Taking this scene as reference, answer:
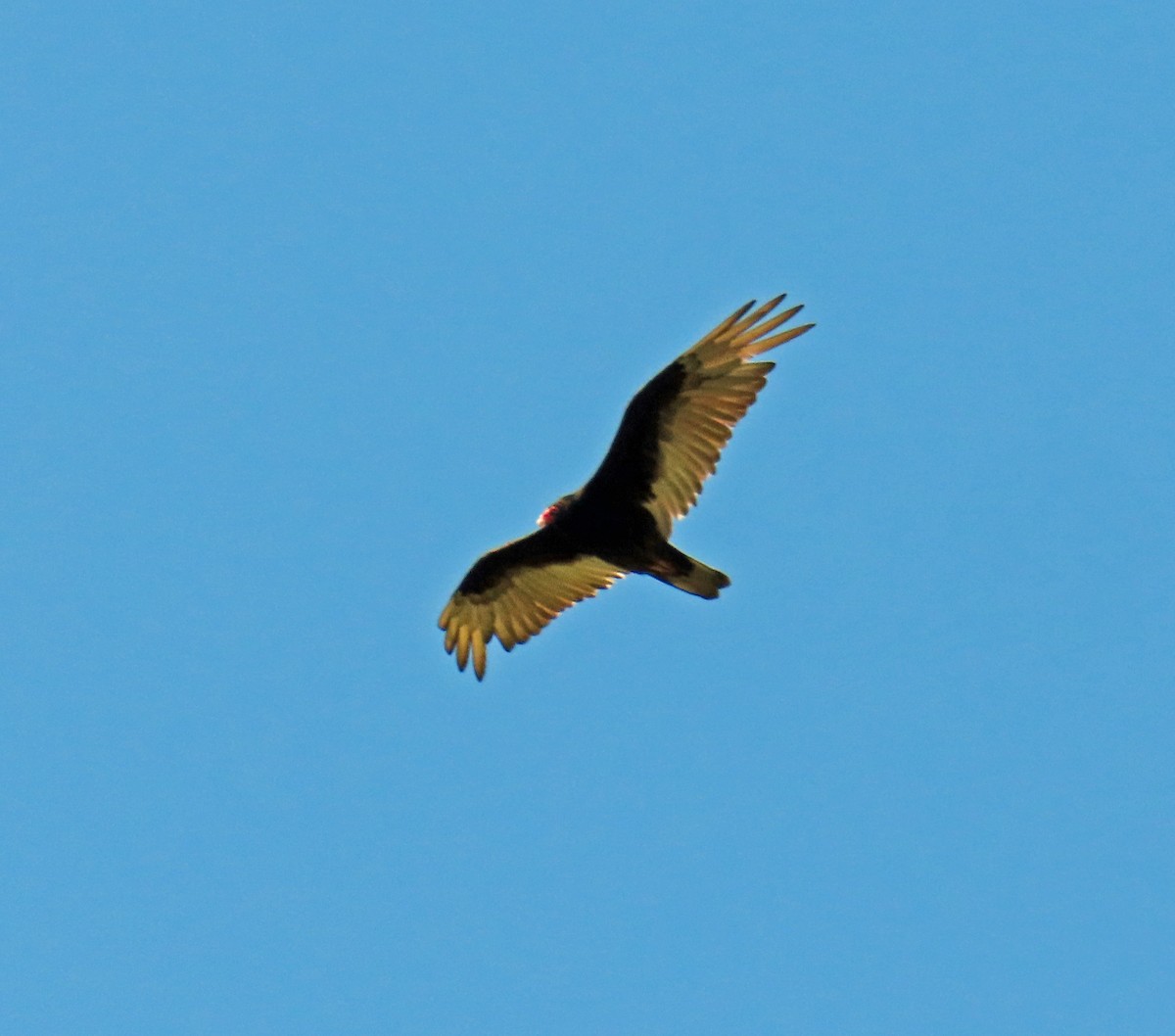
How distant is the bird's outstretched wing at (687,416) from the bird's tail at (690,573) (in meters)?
0.16

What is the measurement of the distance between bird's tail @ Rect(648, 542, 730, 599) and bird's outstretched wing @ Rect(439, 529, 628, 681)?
2.14ft

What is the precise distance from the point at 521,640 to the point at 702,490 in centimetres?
179

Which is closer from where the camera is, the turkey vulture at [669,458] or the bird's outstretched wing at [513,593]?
the turkey vulture at [669,458]

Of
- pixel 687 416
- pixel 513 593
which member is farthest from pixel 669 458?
pixel 513 593

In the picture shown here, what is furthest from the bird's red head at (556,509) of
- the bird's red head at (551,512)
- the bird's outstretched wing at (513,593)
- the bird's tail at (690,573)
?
the bird's tail at (690,573)

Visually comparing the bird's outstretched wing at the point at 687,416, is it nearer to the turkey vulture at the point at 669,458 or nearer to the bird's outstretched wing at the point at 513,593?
the turkey vulture at the point at 669,458

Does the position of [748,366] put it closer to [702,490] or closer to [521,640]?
[702,490]

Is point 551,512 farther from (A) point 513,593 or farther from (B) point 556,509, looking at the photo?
(A) point 513,593

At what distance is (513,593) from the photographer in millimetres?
13586

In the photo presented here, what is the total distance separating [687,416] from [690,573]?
98 cm

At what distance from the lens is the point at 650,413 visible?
1259 centimetres

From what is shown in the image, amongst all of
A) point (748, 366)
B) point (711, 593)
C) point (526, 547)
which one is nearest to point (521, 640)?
point (526, 547)

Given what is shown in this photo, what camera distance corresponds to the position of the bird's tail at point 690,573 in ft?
41.3

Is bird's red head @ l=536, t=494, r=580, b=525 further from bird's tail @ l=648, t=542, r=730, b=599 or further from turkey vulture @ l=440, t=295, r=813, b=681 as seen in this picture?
bird's tail @ l=648, t=542, r=730, b=599
